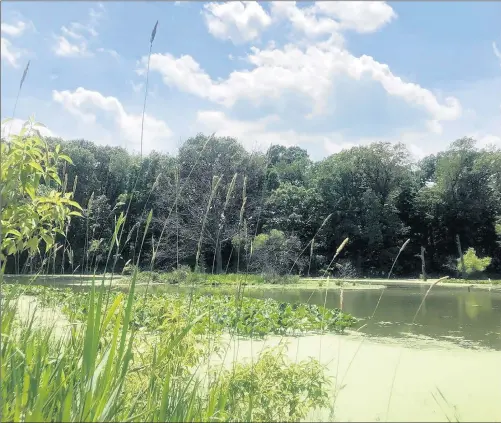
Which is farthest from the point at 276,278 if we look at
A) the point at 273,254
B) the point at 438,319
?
the point at 438,319

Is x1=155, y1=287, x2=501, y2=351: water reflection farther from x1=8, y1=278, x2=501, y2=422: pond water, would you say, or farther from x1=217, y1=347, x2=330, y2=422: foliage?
x1=217, y1=347, x2=330, y2=422: foliage

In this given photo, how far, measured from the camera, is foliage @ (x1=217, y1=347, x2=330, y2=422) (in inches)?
66.8

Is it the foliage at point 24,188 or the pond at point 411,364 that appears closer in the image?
the pond at point 411,364

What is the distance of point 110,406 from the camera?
1.11 m

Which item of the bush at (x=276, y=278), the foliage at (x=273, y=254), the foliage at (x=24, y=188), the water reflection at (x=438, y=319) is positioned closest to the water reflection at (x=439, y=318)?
the water reflection at (x=438, y=319)

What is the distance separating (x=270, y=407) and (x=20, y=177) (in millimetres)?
1242

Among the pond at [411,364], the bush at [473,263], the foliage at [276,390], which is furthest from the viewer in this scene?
the bush at [473,263]

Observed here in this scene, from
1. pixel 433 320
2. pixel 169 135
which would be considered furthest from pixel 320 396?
pixel 433 320

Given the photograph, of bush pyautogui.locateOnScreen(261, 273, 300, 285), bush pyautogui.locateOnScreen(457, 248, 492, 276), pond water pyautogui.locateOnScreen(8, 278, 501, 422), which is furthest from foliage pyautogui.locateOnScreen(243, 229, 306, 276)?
pond water pyautogui.locateOnScreen(8, 278, 501, 422)

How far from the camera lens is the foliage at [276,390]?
1.70 m

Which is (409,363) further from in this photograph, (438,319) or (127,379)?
(438,319)

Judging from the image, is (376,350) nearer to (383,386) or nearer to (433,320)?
(383,386)

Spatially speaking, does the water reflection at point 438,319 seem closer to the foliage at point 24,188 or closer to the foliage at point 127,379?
the foliage at point 127,379

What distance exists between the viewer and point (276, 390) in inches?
70.2
